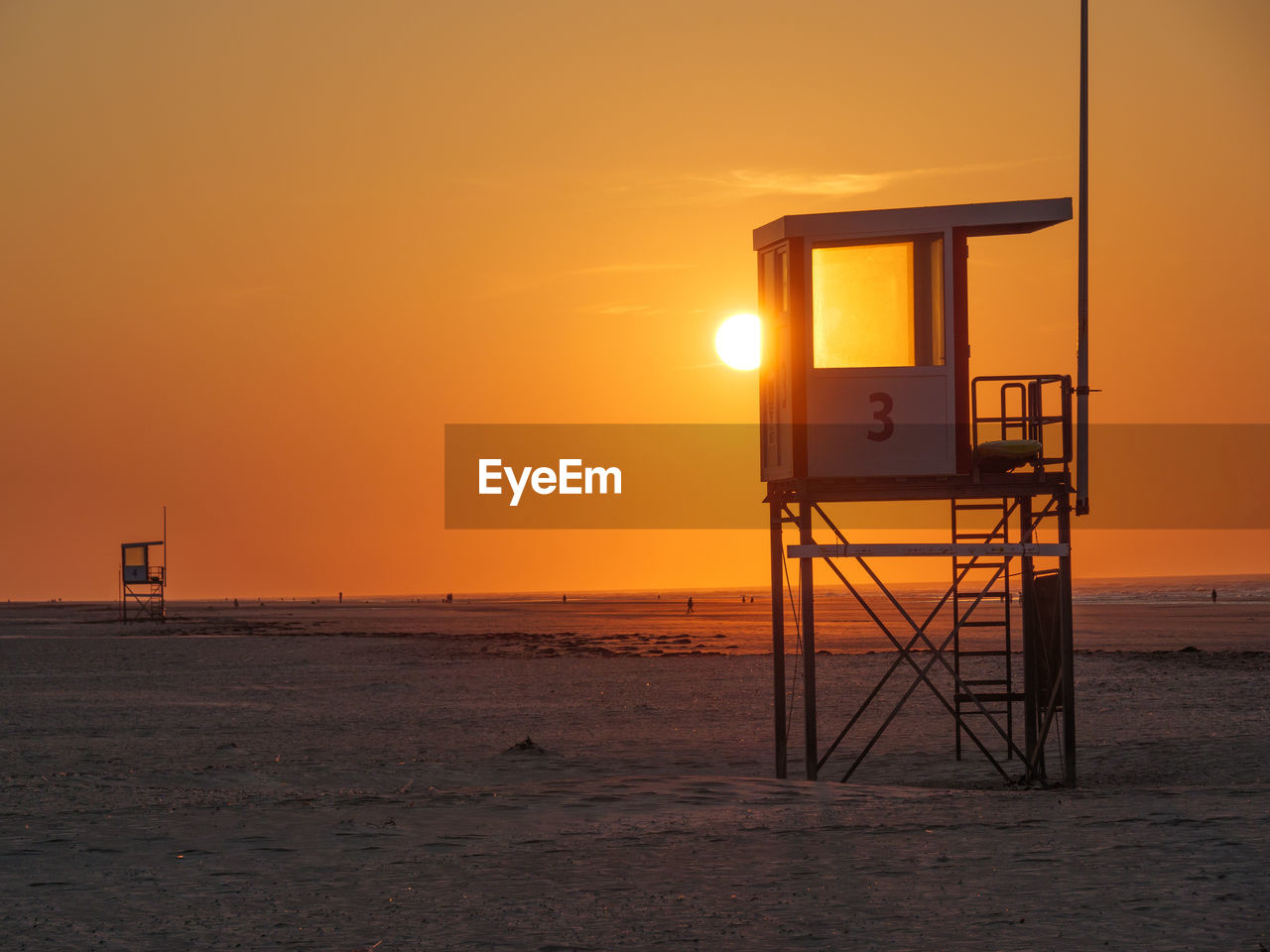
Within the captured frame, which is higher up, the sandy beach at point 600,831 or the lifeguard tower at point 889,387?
the lifeguard tower at point 889,387

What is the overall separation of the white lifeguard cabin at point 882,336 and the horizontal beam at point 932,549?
3.52 ft

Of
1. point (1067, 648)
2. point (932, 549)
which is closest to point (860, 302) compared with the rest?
point (932, 549)

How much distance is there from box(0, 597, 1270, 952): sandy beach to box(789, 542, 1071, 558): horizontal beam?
3107mm

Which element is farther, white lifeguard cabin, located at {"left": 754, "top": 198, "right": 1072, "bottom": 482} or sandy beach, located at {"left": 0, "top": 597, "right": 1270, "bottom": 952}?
white lifeguard cabin, located at {"left": 754, "top": 198, "right": 1072, "bottom": 482}

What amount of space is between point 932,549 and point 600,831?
21.8 feet

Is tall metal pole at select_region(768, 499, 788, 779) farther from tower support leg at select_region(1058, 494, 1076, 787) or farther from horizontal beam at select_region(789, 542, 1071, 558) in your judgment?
tower support leg at select_region(1058, 494, 1076, 787)

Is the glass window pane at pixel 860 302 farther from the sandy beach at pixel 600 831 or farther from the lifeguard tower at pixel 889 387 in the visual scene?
the sandy beach at pixel 600 831

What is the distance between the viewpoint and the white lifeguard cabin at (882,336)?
1705 centimetres

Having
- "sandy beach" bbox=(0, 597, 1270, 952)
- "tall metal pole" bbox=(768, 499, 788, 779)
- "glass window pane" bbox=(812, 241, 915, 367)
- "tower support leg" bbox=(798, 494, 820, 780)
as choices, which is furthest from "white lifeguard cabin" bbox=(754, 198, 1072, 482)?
"sandy beach" bbox=(0, 597, 1270, 952)

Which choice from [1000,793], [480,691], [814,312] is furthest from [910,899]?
[480,691]

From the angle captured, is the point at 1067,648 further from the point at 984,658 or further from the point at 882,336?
the point at 984,658

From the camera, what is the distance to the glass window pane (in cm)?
1727

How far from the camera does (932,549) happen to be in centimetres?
1811

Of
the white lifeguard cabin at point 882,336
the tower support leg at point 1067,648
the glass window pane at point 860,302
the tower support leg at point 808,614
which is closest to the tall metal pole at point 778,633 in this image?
the tower support leg at point 808,614
